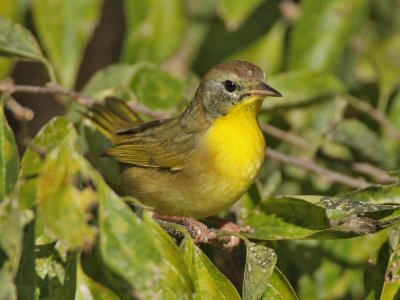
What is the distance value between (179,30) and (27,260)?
7.33 ft

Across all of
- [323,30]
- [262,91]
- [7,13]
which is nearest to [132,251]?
[262,91]

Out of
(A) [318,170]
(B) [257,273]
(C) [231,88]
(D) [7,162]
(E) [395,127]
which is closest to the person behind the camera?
(B) [257,273]

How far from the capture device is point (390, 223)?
98.8 inches

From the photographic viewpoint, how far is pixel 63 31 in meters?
3.90

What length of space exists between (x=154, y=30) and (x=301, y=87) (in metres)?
0.85

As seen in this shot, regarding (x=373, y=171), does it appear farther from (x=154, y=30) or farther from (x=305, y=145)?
(x=154, y=30)

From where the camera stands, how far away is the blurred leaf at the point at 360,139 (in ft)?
13.9

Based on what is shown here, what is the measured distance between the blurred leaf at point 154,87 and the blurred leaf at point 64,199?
1916 millimetres

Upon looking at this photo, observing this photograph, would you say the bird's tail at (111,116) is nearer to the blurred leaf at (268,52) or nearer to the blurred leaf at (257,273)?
the blurred leaf at (268,52)

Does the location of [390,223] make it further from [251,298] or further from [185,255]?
[185,255]

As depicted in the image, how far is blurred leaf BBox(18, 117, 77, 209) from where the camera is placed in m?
2.95

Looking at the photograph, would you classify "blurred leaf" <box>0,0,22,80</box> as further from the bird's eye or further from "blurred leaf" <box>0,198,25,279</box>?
"blurred leaf" <box>0,198,25,279</box>

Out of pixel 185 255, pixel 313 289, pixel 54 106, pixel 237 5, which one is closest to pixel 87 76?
pixel 54 106

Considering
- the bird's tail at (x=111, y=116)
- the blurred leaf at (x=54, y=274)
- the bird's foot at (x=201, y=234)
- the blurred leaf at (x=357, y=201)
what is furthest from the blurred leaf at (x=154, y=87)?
the blurred leaf at (x=54, y=274)
